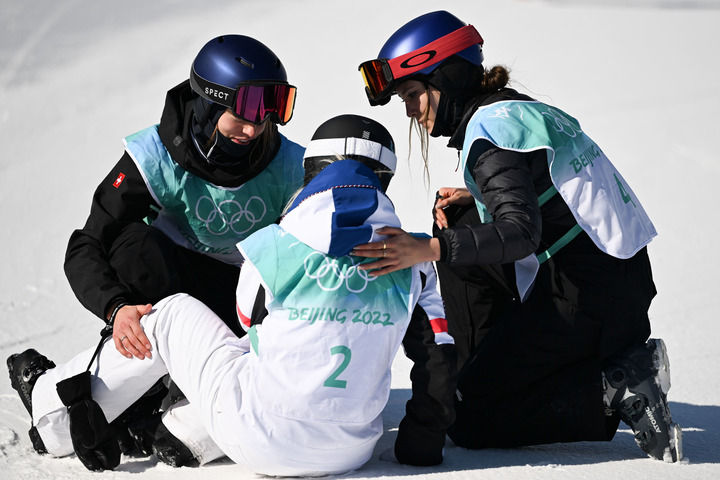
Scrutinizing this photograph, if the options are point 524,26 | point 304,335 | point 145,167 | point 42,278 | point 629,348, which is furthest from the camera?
point 524,26

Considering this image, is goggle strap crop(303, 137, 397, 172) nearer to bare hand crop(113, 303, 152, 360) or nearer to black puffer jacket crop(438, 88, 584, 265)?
black puffer jacket crop(438, 88, 584, 265)

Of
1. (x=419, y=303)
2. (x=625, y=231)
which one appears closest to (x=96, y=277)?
(x=419, y=303)

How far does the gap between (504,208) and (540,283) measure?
54 centimetres

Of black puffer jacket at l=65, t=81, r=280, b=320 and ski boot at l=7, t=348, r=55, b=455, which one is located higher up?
black puffer jacket at l=65, t=81, r=280, b=320

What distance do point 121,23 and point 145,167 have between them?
8363mm

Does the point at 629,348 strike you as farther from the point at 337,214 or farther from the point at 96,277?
the point at 96,277

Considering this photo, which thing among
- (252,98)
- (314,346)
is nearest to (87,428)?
(314,346)

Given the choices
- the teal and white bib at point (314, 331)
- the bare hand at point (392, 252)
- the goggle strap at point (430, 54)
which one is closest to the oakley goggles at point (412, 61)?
the goggle strap at point (430, 54)

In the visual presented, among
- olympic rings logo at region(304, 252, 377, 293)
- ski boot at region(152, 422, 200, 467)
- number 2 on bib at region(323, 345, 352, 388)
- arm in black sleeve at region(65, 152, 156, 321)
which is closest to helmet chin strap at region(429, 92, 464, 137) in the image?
olympic rings logo at region(304, 252, 377, 293)

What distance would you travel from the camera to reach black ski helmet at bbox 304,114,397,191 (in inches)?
99.4

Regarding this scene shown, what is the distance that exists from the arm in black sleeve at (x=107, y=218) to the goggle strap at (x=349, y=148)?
0.85m

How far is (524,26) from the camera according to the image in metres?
9.29

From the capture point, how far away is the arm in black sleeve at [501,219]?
2426 mm

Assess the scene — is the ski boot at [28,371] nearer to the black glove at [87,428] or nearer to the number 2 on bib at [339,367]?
the black glove at [87,428]
